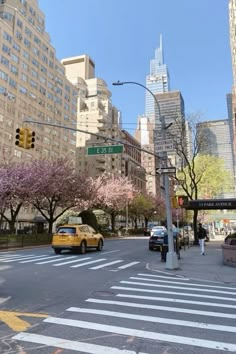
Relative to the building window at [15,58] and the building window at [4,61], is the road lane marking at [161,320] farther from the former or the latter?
the building window at [15,58]

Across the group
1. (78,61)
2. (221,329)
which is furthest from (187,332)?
(78,61)

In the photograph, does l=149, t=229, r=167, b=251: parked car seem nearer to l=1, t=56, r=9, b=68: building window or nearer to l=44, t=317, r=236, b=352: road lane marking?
l=44, t=317, r=236, b=352: road lane marking

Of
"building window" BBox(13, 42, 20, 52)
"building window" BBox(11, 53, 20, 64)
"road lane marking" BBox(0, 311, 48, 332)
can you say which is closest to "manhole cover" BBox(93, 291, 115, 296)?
"road lane marking" BBox(0, 311, 48, 332)

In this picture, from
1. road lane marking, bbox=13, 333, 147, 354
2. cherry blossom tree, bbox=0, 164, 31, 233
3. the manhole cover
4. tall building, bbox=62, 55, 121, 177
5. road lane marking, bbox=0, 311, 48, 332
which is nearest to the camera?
road lane marking, bbox=13, 333, 147, 354

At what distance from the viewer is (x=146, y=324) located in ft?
20.1

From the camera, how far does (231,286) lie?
11.3 meters

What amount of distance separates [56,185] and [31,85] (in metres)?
45.8

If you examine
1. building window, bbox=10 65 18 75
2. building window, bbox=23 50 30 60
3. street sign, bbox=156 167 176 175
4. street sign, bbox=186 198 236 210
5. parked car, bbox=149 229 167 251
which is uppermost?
building window, bbox=23 50 30 60

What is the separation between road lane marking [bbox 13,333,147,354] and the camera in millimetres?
4746

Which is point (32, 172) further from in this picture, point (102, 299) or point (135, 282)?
point (102, 299)

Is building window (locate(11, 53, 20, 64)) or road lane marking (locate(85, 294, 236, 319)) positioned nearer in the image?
road lane marking (locate(85, 294, 236, 319))

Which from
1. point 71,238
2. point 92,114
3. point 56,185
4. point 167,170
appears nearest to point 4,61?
point 56,185

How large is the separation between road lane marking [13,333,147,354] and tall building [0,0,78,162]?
54.6 meters

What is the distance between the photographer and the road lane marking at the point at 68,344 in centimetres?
475
